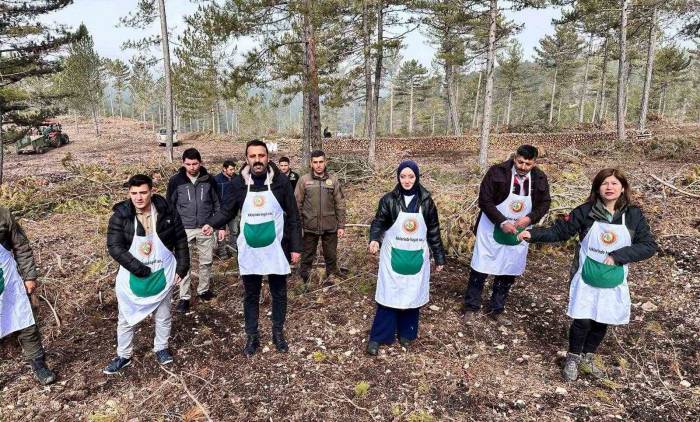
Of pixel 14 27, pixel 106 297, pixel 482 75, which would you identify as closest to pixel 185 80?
pixel 14 27

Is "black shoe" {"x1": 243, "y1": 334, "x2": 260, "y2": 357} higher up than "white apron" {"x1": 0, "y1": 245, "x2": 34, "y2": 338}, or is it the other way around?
"white apron" {"x1": 0, "y1": 245, "x2": 34, "y2": 338}

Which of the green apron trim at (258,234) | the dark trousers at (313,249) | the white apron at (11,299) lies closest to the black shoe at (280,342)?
the green apron trim at (258,234)

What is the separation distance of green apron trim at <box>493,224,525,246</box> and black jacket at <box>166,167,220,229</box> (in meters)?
3.24

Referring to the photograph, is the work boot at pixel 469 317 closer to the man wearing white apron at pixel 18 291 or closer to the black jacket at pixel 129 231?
the black jacket at pixel 129 231

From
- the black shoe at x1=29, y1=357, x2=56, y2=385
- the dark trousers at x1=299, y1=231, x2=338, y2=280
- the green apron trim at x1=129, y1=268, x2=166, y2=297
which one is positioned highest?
the green apron trim at x1=129, y1=268, x2=166, y2=297

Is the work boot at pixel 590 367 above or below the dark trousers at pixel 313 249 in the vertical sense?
below

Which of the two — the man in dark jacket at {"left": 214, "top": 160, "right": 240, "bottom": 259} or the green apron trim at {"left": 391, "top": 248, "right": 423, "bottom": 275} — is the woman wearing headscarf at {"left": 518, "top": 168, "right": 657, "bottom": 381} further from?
the man in dark jacket at {"left": 214, "top": 160, "right": 240, "bottom": 259}

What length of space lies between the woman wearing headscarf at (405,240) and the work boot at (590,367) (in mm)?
1453

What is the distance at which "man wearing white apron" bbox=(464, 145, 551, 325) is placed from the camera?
3850mm

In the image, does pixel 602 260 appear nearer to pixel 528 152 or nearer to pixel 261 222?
pixel 528 152

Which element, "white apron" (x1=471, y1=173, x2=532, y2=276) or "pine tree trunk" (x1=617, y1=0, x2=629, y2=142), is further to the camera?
"pine tree trunk" (x1=617, y1=0, x2=629, y2=142)

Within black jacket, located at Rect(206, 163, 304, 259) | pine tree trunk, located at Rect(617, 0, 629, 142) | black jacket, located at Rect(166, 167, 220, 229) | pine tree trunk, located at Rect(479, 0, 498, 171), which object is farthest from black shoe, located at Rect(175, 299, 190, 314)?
pine tree trunk, located at Rect(617, 0, 629, 142)

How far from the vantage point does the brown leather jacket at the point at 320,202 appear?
5.12m

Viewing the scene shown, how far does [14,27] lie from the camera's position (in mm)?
11297
